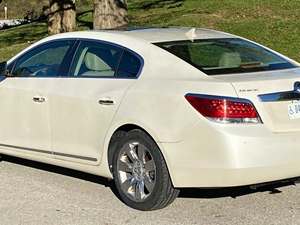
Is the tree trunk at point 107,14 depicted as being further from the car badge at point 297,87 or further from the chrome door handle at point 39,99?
the car badge at point 297,87

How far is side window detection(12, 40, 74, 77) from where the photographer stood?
6902 mm

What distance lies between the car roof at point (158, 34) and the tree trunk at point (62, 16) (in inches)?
580

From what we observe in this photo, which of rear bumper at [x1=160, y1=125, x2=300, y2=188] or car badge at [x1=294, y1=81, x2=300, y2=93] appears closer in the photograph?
rear bumper at [x1=160, y1=125, x2=300, y2=188]

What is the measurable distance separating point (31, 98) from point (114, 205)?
1.53m

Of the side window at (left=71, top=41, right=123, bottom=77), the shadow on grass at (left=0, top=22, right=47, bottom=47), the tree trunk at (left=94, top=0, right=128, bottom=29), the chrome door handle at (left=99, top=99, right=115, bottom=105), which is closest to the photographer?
the chrome door handle at (left=99, top=99, right=115, bottom=105)

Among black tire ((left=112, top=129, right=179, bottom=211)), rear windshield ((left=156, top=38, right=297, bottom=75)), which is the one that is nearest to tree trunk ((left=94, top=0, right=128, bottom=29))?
rear windshield ((left=156, top=38, right=297, bottom=75))

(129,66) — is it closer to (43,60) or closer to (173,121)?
(173,121)

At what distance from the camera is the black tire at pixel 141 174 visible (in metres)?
5.73

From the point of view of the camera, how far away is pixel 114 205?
6.14 meters

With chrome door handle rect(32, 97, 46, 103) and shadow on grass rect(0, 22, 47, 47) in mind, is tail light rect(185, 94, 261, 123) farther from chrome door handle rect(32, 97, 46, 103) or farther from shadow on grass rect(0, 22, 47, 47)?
shadow on grass rect(0, 22, 47, 47)

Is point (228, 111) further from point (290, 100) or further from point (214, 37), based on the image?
point (214, 37)

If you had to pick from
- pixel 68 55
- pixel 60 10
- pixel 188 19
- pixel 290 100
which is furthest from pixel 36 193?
pixel 60 10

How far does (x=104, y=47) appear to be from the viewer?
6.54 metres

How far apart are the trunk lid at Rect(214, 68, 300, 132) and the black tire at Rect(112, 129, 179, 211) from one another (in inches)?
33.3
